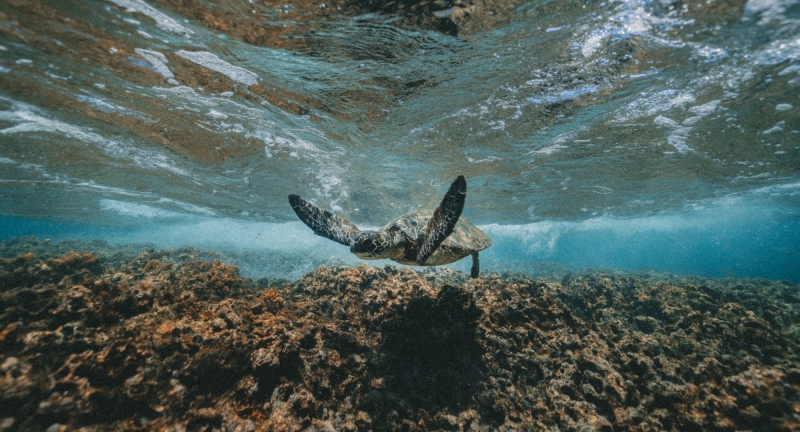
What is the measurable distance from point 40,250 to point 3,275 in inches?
743

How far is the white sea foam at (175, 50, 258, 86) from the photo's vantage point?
23.6 feet

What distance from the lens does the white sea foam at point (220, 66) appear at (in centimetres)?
719

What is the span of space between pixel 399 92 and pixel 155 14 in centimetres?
621

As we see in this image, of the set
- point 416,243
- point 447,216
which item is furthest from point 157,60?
point 447,216

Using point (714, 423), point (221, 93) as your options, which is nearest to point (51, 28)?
point (221, 93)

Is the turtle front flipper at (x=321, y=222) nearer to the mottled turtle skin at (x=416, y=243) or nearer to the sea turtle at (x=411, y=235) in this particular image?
the sea turtle at (x=411, y=235)

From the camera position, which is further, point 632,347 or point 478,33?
point 478,33

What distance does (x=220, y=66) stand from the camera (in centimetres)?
760

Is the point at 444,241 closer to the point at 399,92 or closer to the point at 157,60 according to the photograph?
the point at 399,92

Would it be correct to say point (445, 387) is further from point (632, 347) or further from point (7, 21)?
point (7, 21)

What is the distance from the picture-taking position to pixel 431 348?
4.37 m

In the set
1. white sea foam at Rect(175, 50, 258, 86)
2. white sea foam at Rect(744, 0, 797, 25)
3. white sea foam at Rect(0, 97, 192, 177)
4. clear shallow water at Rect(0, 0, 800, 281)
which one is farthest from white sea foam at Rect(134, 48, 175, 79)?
white sea foam at Rect(744, 0, 797, 25)

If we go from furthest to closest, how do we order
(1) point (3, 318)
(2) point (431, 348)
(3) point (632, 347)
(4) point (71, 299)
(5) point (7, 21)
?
(5) point (7, 21) → (3) point (632, 347) → (2) point (431, 348) → (1) point (3, 318) → (4) point (71, 299)

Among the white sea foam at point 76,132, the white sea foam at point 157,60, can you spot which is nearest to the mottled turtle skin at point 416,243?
the white sea foam at point 157,60
